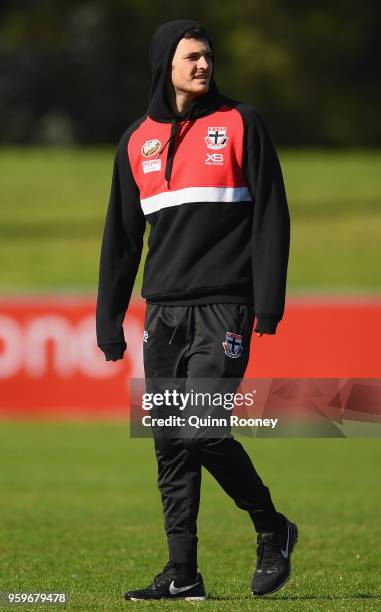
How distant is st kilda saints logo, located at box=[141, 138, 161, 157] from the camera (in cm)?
600

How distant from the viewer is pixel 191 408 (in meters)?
5.82

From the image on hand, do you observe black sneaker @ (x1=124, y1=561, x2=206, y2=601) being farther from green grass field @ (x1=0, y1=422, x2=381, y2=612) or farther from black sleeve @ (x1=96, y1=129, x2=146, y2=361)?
black sleeve @ (x1=96, y1=129, x2=146, y2=361)

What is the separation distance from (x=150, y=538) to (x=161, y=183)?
3.10 metres

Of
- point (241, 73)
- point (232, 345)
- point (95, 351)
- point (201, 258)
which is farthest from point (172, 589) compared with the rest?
point (241, 73)

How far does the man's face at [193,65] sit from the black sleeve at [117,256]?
1.30 ft

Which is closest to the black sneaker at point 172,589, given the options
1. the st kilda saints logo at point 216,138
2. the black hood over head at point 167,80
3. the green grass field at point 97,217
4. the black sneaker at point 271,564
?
the black sneaker at point 271,564

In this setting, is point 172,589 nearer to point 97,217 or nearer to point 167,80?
point 167,80

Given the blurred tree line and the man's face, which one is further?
the blurred tree line

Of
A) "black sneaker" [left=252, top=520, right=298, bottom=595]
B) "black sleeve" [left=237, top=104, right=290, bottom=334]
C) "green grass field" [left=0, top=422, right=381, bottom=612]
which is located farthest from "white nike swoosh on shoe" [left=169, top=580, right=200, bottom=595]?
"black sleeve" [left=237, top=104, right=290, bottom=334]

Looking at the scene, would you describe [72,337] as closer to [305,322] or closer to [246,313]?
[305,322]

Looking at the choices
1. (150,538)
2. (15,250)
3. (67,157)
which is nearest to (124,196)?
(150,538)

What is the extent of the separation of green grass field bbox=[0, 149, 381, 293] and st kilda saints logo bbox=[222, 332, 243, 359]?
17119mm

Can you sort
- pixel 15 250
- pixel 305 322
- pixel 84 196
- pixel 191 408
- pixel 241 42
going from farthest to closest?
pixel 241 42 → pixel 84 196 → pixel 15 250 → pixel 305 322 → pixel 191 408

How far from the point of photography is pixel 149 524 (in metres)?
9.12
